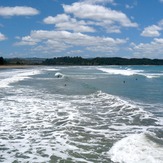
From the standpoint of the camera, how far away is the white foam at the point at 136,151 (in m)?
10.7

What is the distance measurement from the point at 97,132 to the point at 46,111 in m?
6.40

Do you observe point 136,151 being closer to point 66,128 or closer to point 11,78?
point 66,128

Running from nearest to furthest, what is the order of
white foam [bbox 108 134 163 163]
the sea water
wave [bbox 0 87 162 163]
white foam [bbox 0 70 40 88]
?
white foam [bbox 108 134 163 163] < the sea water < wave [bbox 0 87 162 163] < white foam [bbox 0 70 40 88]

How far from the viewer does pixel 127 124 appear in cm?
1656

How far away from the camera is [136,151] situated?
38.3 feet

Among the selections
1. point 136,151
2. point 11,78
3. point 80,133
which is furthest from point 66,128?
point 11,78

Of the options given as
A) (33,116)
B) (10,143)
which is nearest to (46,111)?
(33,116)

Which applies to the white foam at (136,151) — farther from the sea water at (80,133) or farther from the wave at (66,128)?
the wave at (66,128)

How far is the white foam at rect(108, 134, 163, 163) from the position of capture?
35.1ft

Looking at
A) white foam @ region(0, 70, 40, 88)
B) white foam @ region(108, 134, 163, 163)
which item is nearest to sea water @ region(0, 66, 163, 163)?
white foam @ region(108, 134, 163, 163)

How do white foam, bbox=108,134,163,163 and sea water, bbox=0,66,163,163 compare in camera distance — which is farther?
sea water, bbox=0,66,163,163

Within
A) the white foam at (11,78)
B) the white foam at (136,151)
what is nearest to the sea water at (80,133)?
the white foam at (136,151)

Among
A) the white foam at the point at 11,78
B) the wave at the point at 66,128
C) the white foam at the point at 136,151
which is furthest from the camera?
the white foam at the point at 11,78

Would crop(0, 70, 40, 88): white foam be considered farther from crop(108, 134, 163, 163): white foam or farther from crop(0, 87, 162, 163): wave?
crop(108, 134, 163, 163): white foam
